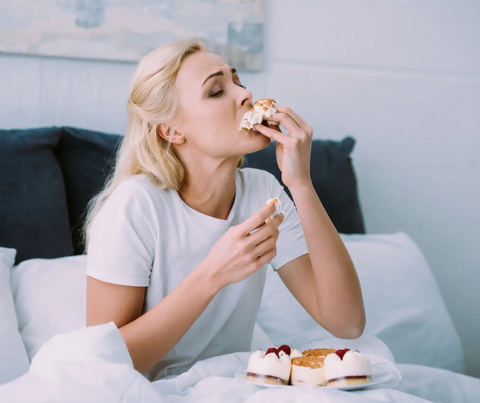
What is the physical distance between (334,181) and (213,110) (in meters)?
0.88

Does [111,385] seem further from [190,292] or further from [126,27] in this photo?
[126,27]

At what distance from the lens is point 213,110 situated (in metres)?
1.40

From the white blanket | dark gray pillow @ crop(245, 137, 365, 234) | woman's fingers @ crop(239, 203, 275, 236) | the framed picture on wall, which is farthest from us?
dark gray pillow @ crop(245, 137, 365, 234)

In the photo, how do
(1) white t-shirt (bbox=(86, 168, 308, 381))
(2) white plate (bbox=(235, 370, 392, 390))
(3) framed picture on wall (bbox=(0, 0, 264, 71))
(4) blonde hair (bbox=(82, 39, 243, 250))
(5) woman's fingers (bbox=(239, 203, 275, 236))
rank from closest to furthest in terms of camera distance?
1. (2) white plate (bbox=(235, 370, 392, 390))
2. (5) woman's fingers (bbox=(239, 203, 275, 236))
3. (1) white t-shirt (bbox=(86, 168, 308, 381))
4. (4) blonde hair (bbox=(82, 39, 243, 250))
5. (3) framed picture on wall (bbox=(0, 0, 264, 71))

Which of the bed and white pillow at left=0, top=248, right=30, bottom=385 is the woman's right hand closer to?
the bed

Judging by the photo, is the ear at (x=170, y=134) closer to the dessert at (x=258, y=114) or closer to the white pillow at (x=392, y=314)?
the dessert at (x=258, y=114)

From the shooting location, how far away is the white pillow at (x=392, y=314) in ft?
6.02

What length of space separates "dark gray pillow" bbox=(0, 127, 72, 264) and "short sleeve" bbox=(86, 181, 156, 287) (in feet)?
1.32

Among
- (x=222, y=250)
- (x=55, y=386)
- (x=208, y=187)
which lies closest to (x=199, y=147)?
(x=208, y=187)

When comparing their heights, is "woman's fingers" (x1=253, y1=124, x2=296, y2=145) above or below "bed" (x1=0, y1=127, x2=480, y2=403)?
above

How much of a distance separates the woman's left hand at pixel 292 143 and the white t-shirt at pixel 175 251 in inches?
9.8

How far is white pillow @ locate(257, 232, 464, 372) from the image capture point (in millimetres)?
1835

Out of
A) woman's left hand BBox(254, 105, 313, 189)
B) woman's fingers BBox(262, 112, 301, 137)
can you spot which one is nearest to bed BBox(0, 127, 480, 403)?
woman's left hand BBox(254, 105, 313, 189)

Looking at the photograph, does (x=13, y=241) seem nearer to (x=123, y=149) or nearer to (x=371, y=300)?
(x=123, y=149)
